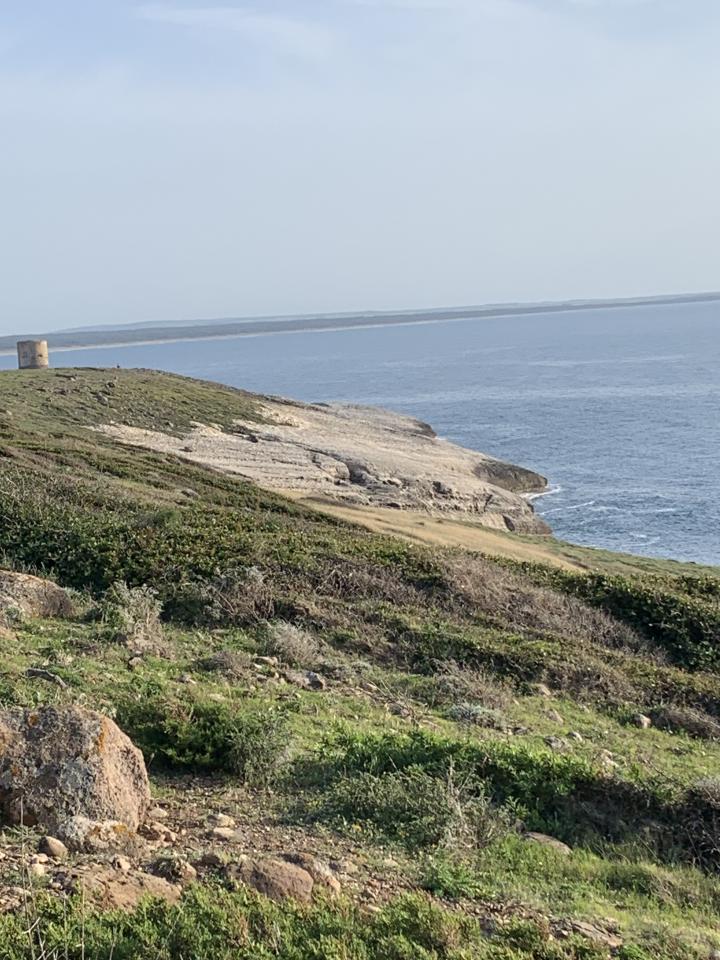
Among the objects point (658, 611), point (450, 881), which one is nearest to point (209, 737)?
point (450, 881)

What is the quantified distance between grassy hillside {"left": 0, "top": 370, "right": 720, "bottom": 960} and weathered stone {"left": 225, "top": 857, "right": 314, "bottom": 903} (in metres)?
0.15

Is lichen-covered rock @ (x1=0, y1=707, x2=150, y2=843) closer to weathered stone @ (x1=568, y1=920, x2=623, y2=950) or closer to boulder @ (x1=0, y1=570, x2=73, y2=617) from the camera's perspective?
weathered stone @ (x1=568, y1=920, x2=623, y2=950)

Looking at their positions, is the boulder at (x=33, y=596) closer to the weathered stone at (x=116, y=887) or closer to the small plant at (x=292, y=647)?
the small plant at (x=292, y=647)

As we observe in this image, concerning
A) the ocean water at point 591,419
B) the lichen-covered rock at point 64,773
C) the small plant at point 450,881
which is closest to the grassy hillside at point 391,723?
the small plant at point 450,881

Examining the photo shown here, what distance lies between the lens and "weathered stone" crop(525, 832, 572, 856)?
7594 millimetres

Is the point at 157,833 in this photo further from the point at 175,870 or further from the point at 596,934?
the point at 596,934

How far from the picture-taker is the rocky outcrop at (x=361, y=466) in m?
47.0

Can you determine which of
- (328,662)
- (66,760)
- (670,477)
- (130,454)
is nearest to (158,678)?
(328,662)

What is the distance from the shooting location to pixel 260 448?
5350 centimetres

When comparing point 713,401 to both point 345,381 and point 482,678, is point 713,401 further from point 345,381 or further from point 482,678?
point 482,678

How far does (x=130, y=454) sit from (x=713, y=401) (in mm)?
72843

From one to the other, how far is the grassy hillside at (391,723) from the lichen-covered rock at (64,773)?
23.8 inches

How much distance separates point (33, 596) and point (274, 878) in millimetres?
7948

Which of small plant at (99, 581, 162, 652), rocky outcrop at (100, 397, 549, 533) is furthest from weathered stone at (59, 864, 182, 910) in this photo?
rocky outcrop at (100, 397, 549, 533)
